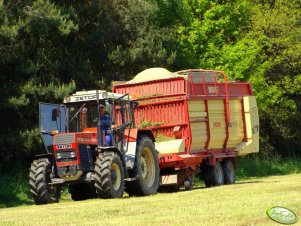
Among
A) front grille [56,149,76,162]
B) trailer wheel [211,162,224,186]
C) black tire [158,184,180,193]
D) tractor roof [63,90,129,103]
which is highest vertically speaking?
tractor roof [63,90,129,103]

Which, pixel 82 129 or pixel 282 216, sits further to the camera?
pixel 82 129

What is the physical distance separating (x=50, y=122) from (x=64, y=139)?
2.64 ft

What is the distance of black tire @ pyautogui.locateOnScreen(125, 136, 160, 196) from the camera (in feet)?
66.4

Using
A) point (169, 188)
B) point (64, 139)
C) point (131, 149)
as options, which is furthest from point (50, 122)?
point (169, 188)

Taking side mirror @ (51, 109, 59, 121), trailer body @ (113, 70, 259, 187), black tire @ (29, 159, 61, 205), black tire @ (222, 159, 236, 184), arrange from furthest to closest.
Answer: black tire @ (222, 159, 236, 184) < trailer body @ (113, 70, 259, 187) < side mirror @ (51, 109, 59, 121) < black tire @ (29, 159, 61, 205)

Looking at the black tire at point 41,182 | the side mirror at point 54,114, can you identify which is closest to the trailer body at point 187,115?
the side mirror at point 54,114

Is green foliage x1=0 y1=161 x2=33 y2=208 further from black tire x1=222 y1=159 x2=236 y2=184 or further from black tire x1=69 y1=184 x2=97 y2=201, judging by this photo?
black tire x1=222 y1=159 x2=236 y2=184

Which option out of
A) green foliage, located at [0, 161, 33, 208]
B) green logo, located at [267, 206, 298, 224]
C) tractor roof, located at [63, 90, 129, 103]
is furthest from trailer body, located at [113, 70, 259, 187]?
green logo, located at [267, 206, 298, 224]

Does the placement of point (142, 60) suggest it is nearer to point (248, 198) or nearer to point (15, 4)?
point (15, 4)

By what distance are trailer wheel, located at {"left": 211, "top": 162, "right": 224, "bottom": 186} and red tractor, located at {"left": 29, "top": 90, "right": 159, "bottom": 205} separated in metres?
4.99

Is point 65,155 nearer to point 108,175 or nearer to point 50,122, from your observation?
point 50,122

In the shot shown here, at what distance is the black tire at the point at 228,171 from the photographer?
27128 mm

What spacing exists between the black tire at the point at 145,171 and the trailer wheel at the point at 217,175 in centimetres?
488

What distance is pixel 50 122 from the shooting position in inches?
781
